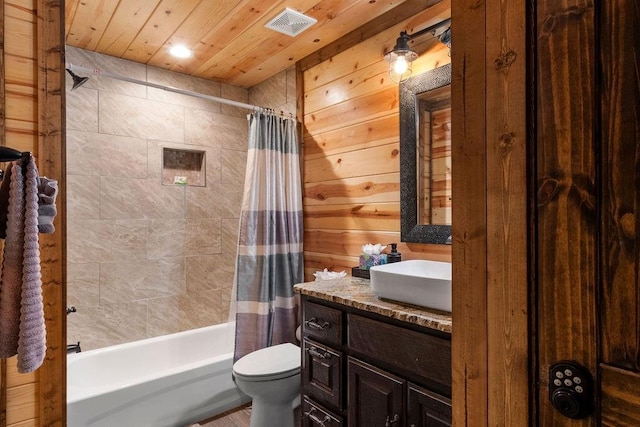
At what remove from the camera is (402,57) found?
6.39 ft

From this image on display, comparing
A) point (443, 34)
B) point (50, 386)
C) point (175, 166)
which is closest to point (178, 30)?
point (175, 166)

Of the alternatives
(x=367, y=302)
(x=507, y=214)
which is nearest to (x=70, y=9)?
(x=367, y=302)

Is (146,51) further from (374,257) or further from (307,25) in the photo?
(374,257)

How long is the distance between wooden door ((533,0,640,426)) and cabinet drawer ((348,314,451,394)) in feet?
1.80

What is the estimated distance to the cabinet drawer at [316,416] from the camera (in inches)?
63.2

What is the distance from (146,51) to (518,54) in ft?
8.71

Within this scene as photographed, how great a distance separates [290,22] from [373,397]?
205 centimetres

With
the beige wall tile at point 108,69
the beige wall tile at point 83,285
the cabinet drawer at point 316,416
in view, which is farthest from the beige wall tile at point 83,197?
the cabinet drawer at point 316,416

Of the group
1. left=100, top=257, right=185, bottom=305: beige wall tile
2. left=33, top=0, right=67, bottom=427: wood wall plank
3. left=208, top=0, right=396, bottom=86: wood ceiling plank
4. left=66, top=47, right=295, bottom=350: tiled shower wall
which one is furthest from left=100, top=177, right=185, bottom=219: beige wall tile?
left=33, top=0, right=67, bottom=427: wood wall plank

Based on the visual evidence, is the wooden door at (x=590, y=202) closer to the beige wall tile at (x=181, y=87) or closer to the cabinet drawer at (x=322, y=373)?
the cabinet drawer at (x=322, y=373)

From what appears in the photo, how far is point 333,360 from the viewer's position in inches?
63.2

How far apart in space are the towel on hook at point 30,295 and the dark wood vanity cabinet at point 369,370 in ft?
3.46

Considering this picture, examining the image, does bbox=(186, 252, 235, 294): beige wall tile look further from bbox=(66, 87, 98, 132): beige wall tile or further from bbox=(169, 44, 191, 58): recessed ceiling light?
bbox=(169, 44, 191, 58): recessed ceiling light

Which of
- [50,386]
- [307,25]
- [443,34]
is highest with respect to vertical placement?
[307,25]
